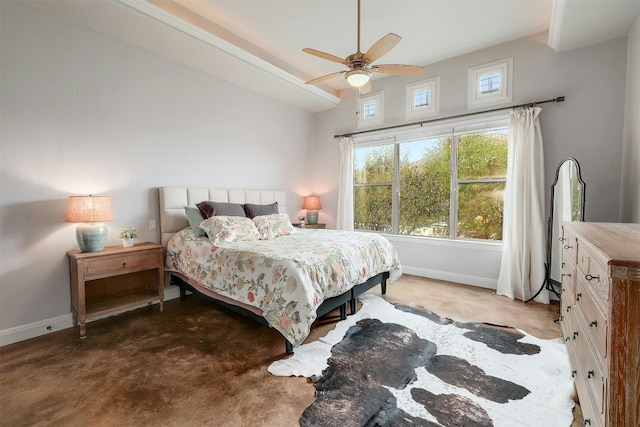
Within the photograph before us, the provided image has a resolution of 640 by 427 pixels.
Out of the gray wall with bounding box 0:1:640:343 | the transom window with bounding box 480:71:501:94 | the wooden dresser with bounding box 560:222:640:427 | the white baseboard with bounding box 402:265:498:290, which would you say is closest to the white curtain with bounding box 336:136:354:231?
the gray wall with bounding box 0:1:640:343

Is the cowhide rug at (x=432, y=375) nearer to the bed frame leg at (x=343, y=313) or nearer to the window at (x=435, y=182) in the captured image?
the bed frame leg at (x=343, y=313)

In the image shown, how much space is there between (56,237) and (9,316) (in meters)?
0.74

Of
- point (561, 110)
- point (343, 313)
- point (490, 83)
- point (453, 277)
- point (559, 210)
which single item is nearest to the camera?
point (343, 313)

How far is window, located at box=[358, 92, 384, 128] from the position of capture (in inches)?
185

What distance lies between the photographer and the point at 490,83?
148 inches

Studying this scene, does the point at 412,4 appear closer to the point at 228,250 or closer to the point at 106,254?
the point at 228,250

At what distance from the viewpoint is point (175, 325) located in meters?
2.80

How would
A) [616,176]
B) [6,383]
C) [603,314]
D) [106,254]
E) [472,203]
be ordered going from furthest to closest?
[472,203] < [616,176] < [106,254] < [6,383] < [603,314]

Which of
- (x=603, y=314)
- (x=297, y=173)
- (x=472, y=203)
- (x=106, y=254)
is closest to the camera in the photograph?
(x=603, y=314)

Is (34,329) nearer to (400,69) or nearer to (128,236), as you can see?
(128,236)

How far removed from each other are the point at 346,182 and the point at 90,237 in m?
3.70

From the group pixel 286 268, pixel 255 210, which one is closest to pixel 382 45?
pixel 286 268

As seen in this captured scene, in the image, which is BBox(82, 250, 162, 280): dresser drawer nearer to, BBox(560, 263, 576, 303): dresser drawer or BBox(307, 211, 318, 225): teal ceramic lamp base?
BBox(307, 211, 318, 225): teal ceramic lamp base

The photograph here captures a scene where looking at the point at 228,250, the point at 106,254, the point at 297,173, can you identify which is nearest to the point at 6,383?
the point at 106,254
